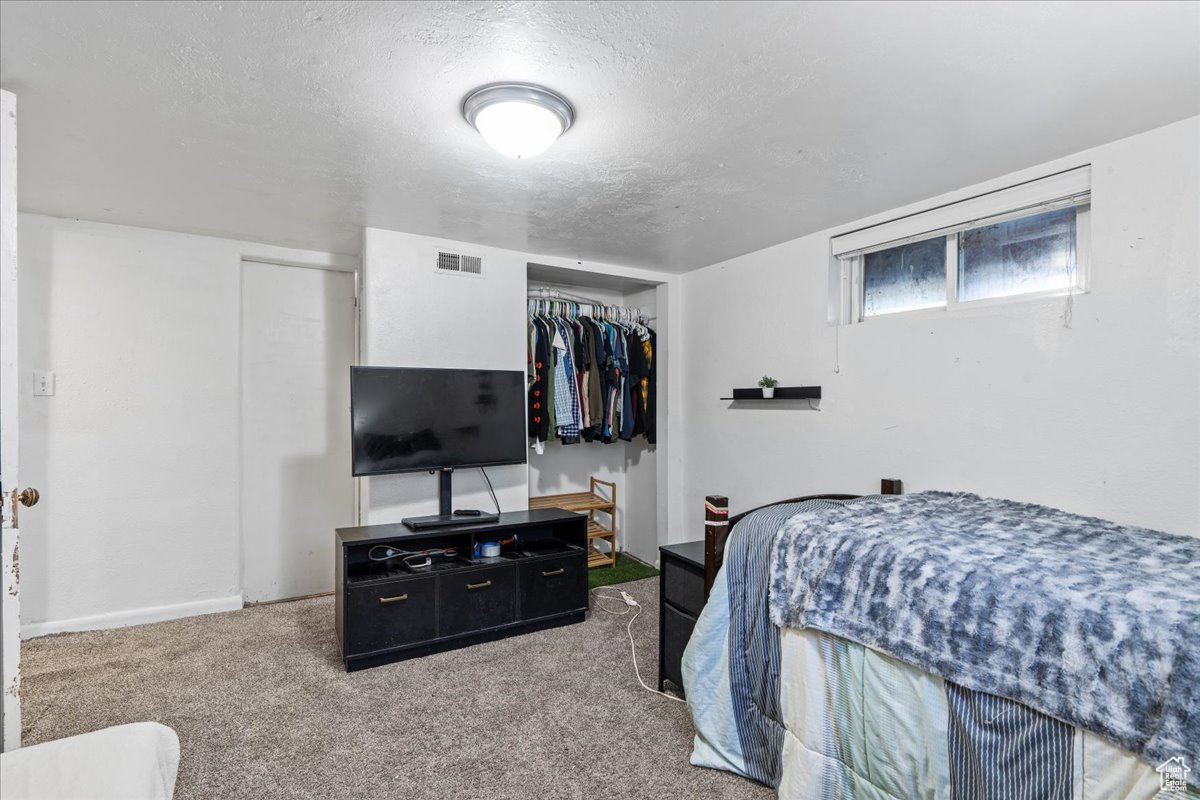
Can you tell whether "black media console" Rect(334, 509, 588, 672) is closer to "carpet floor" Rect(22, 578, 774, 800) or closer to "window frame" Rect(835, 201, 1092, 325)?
"carpet floor" Rect(22, 578, 774, 800)

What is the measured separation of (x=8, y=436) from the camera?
161 centimetres

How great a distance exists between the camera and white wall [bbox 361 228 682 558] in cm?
305

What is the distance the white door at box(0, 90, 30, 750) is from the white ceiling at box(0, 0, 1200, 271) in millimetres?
261

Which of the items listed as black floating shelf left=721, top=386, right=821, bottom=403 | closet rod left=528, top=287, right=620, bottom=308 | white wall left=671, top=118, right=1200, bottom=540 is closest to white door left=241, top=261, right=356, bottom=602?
closet rod left=528, top=287, right=620, bottom=308

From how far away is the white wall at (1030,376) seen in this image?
1.86 meters

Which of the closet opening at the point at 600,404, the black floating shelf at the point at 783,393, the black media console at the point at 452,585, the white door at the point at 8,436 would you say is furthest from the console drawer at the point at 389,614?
the black floating shelf at the point at 783,393

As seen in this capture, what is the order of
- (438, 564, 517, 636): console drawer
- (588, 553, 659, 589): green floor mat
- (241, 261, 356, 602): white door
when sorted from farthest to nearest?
(588, 553, 659, 589): green floor mat, (241, 261, 356, 602): white door, (438, 564, 517, 636): console drawer

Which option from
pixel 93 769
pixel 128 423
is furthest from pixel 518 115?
pixel 128 423

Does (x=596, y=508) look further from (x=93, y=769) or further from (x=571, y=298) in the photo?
(x=93, y=769)

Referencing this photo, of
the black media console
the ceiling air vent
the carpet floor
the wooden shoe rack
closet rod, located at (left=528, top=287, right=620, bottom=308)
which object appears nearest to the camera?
the carpet floor

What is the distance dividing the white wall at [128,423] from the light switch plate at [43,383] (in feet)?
0.09

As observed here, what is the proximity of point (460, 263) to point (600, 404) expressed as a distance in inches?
Answer: 49.3

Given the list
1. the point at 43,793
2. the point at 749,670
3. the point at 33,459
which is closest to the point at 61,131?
the point at 33,459

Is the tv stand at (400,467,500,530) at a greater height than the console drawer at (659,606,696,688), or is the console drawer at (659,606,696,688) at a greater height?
the tv stand at (400,467,500,530)
